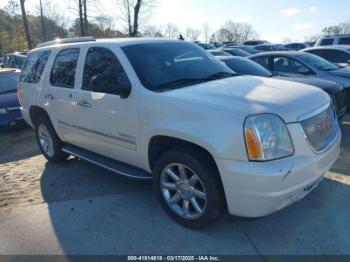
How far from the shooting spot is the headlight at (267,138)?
299cm

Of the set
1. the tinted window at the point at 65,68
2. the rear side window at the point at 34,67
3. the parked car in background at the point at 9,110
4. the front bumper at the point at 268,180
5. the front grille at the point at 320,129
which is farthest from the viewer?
the parked car in background at the point at 9,110

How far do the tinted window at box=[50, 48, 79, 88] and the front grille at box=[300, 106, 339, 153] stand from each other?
3.06 m

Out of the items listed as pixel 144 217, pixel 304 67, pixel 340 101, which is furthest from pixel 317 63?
pixel 144 217

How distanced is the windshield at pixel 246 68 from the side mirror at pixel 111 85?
13.5 ft

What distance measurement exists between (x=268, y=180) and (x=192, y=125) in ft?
2.71

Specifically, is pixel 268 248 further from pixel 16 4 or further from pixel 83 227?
pixel 16 4

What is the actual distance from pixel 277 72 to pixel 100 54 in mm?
5379

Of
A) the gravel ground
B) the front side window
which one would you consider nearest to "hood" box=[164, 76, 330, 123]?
the gravel ground

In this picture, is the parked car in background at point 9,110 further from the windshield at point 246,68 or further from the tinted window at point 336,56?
→ the tinted window at point 336,56

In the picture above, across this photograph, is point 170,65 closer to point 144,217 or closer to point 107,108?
point 107,108

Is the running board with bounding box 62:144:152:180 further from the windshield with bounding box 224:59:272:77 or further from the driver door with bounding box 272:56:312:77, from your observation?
the driver door with bounding box 272:56:312:77

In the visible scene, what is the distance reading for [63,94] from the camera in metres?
4.98

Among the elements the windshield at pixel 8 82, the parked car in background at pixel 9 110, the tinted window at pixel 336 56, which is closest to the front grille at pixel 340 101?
the tinted window at pixel 336 56

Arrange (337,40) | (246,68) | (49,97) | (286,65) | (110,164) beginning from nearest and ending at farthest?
(110,164)
(49,97)
(246,68)
(286,65)
(337,40)
